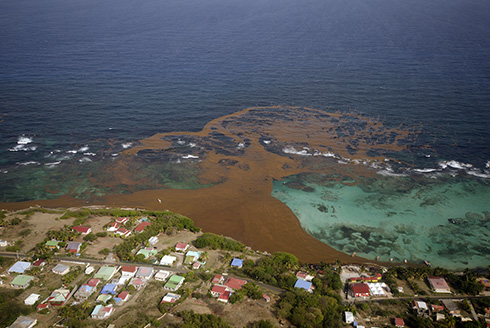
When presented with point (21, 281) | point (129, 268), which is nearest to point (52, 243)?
point (21, 281)

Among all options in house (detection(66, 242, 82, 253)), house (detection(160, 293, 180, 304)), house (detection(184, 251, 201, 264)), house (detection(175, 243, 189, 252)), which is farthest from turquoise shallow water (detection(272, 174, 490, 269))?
house (detection(66, 242, 82, 253))

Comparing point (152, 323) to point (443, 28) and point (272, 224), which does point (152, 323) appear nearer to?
point (272, 224)

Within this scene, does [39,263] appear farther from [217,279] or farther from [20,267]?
[217,279]

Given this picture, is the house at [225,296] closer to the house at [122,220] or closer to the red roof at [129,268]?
the red roof at [129,268]

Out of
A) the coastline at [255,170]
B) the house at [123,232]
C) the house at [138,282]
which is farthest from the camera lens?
the coastline at [255,170]

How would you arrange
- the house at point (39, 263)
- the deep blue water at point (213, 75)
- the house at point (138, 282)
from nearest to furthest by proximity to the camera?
the house at point (138, 282) → the house at point (39, 263) → the deep blue water at point (213, 75)

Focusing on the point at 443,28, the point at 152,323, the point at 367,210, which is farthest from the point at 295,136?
the point at 443,28

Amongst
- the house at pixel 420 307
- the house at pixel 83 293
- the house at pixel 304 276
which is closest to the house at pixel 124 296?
the house at pixel 83 293
